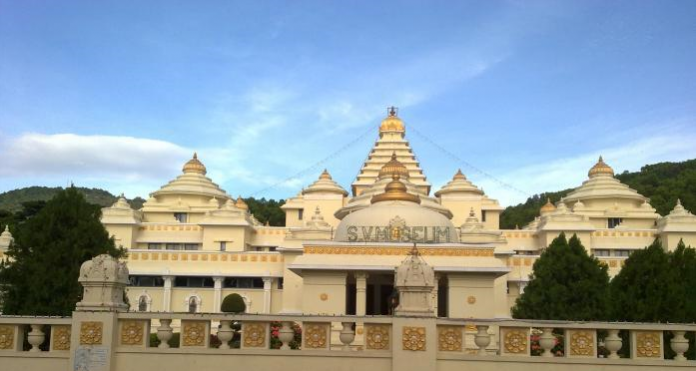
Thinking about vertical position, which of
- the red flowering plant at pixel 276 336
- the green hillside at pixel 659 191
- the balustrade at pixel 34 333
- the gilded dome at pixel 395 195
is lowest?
the red flowering plant at pixel 276 336

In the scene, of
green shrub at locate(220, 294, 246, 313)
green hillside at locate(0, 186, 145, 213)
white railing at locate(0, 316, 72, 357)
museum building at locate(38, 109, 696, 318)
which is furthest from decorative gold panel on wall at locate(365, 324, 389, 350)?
green hillside at locate(0, 186, 145, 213)

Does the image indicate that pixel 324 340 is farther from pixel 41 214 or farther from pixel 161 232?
pixel 161 232

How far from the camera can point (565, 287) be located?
3177cm

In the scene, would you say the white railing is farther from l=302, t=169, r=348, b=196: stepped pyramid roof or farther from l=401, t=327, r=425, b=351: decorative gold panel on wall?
l=302, t=169, r=348, b=196: stepped pyramid roof

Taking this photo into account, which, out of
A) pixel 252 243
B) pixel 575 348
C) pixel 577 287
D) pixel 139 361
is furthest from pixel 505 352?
pixel 252 243

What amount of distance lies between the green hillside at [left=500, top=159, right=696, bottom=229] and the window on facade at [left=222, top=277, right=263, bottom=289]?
44352 mm

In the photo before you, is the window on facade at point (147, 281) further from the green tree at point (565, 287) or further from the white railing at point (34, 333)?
the white railing at point (34, 333)

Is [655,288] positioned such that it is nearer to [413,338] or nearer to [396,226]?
[413,338]

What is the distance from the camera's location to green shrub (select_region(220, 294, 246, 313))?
37938 millimetres

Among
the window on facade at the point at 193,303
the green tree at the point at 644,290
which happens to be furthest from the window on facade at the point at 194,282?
the green tree at the point at 644,290

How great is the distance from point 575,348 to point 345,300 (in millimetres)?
20231

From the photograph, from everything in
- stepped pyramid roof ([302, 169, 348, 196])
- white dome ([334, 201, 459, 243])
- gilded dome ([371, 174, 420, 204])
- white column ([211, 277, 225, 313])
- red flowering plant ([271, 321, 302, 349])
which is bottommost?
red flowering plant ([271, 321, 302, 349])

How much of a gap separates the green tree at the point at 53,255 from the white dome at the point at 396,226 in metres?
11.1

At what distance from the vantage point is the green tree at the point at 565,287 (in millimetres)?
30844
